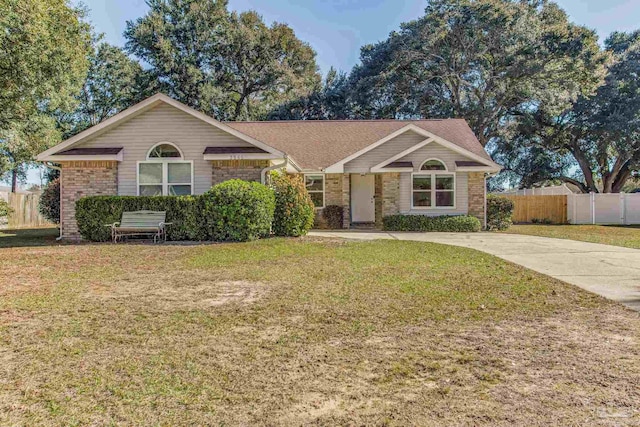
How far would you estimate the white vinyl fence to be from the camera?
24000 millimetres

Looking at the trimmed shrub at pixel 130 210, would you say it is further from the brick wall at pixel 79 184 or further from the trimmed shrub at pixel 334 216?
the trimmed shrub at pixel 334 216

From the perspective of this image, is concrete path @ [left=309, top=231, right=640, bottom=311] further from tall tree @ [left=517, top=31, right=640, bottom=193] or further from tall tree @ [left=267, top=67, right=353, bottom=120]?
tall tree @ [left=267, top=67, right=353, bottom=120]

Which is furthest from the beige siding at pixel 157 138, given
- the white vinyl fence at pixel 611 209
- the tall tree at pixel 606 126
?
the tall tree at pixel 606 126

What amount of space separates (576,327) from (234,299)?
3937 millimetres

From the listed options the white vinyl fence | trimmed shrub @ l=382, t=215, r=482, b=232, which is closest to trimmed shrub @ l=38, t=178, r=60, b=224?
trimmed shrub @ l=382, t=215, r=482, b=232

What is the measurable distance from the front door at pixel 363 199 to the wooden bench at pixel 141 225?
9850 mm

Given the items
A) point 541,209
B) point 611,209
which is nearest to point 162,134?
point 541,209

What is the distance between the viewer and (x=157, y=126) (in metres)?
14.3

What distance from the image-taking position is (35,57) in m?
14.7

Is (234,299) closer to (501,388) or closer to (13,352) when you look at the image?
(13,352)

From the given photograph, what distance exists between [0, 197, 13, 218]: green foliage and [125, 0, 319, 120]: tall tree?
43.3ft

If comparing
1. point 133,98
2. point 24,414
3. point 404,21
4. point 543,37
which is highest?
point 404,21

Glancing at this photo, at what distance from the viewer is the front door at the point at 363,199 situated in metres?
20.3

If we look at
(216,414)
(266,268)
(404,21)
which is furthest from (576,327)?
(404,21)
